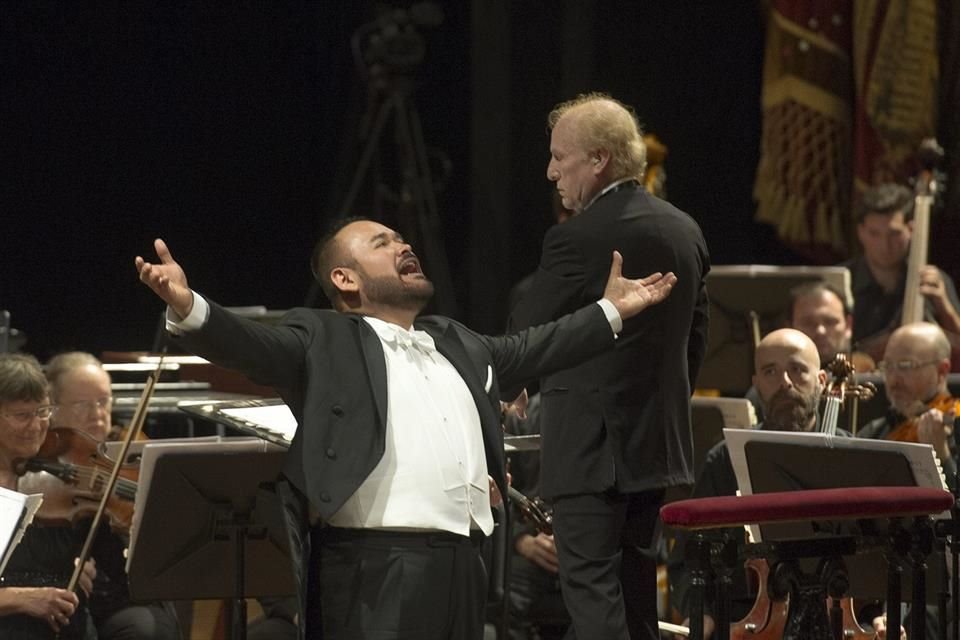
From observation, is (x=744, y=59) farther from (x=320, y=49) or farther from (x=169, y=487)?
(x=169, y=487)

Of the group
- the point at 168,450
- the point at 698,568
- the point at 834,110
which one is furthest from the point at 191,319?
the point at 834,110

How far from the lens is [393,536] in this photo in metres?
3.42

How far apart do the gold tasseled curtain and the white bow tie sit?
4.93 m

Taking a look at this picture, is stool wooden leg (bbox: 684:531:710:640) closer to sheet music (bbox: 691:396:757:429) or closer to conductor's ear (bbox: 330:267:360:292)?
conductor's ear (bbox: 330:267:360:292)

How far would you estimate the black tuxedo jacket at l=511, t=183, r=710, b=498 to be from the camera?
4020 mm

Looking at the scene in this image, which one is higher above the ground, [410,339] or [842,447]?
[410,339]

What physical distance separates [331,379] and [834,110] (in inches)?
212

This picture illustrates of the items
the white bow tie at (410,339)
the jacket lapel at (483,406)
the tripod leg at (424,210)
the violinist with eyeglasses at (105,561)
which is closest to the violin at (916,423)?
the jacket lapel at (483,406)

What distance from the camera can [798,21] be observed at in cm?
830

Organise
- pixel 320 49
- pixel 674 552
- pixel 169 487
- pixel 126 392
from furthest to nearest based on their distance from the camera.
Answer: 1. pixel 320 49
2. pixel 126 392
3. pixel 674 552
4. pixel 169 487

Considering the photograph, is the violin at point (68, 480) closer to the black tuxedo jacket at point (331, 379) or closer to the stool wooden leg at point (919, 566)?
the black tuxedo jacket at point (331, 379)

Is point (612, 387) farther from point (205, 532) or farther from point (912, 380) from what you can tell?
point (912, 380)

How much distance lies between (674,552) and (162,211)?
3548 mm

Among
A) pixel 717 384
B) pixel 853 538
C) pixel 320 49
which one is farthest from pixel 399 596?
pixel 320 49
